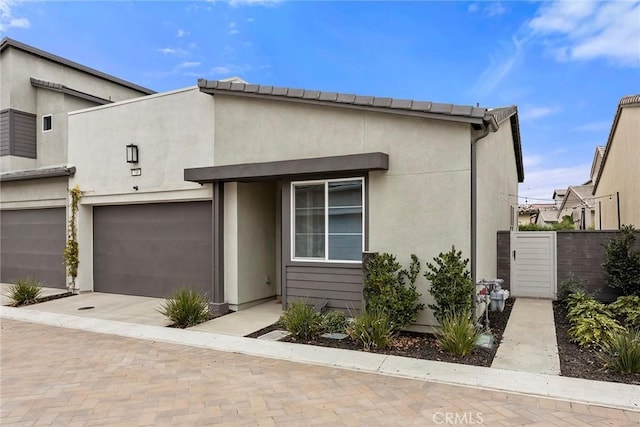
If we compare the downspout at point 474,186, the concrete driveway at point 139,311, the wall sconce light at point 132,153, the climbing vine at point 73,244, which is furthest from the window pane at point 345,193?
the climbing vine at point 73,244

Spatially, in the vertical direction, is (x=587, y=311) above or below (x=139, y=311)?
above

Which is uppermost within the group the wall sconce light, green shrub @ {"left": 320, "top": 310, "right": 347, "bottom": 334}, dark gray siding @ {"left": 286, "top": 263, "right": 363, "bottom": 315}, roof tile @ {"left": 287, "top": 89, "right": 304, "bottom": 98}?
roof tile @ {"left": 287, "top": 89, "right": 304, "bottom": 98}

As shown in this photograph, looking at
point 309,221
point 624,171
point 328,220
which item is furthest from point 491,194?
point 624,171

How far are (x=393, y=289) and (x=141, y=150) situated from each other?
24.0ft

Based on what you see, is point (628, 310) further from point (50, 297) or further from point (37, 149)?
point (37, 149)

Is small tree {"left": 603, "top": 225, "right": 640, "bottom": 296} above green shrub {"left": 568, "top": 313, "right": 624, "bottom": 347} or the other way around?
above

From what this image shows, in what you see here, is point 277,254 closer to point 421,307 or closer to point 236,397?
point 421,307

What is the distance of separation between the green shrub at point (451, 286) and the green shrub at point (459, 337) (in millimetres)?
395

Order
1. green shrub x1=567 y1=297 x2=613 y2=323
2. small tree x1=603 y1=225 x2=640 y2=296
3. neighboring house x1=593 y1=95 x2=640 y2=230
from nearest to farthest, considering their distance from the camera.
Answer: green shrub x1=567 y1=297 x2=613 y2=323, small tree x1=603 y1=225 x2=640 y2=296, neighboring house x1=593 y1=95 x2=640 y2=230

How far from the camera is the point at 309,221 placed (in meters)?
8.21

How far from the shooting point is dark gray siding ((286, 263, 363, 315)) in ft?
25.0

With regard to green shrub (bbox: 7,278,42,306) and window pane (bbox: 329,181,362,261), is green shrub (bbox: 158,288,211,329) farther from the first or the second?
green shrub (bbox: 7,278,42,306)

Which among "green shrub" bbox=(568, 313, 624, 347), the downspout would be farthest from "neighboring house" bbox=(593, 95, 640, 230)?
the downspout

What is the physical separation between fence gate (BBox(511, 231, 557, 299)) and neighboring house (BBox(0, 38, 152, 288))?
12451 mm
